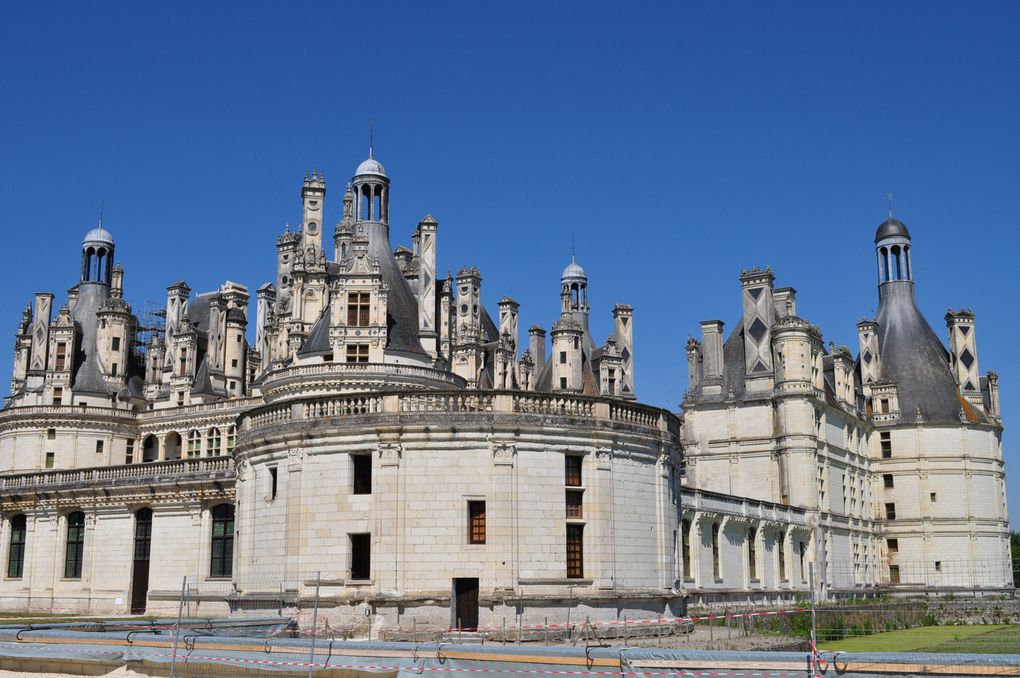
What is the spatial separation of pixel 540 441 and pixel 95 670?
10872 mm

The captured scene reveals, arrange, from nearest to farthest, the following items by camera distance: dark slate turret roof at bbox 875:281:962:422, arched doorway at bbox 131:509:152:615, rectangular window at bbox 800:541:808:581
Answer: arched doorway at bbox 131:509:152:615 < rectangular window at bbox 800:541:808:581 < dark slate turret roof at bbox 875:281:962:422

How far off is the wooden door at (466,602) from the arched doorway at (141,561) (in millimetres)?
19391

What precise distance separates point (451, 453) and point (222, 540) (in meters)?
16.1

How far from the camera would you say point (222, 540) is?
38844 mm

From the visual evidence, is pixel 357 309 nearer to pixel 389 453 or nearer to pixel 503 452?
pixel 389 453

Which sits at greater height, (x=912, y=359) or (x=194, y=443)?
(x=912, y=359)

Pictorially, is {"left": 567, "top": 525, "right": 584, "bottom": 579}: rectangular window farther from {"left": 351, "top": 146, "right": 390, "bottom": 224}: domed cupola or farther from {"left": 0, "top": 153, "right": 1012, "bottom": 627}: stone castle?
{"left": 351, "top": 146, "right": 390, "bottom": 224}: domed cupola

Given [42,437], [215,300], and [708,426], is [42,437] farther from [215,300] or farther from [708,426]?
[708,426]

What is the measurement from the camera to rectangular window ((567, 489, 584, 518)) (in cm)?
2676

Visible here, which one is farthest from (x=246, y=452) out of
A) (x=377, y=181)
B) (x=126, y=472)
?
(x=377, y=181)

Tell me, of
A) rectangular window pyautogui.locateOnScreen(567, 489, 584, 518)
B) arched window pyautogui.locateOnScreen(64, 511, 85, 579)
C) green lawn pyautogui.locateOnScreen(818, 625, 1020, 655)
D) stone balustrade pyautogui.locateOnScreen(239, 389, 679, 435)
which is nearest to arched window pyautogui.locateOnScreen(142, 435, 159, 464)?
arched window pyautogui.locateOnScreen(64, 511, 85, 579)

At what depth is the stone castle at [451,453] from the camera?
85.3 ft

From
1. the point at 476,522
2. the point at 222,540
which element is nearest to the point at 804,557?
the point at 222,540

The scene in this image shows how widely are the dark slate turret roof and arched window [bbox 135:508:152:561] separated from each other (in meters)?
44.5
